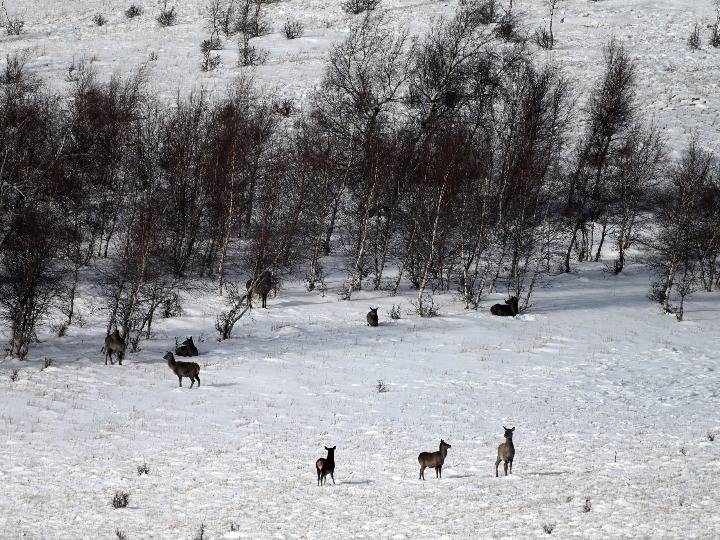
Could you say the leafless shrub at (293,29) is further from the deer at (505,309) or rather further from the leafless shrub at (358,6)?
the deer at (505,309)

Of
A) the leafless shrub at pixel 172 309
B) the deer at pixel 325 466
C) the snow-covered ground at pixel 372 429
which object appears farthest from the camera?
the leafless shrub at pixel 172 309

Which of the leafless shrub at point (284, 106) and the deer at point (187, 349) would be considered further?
the leafless shrub at point (284, 106)

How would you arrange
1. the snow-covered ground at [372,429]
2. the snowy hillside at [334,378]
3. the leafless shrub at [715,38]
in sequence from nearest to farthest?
the snow-covered ground at [372,429]
the snowy hillside at [334,378]
the leafless shrub at [715,38]

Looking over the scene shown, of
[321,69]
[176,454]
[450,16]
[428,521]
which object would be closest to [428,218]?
[176,454]

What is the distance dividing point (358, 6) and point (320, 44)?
999 centimetres

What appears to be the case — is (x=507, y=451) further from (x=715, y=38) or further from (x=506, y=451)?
(x=715, y=38)

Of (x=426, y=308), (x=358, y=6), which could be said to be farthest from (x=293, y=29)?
(x=426, y=308)

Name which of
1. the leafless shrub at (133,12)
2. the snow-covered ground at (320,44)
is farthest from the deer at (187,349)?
the leafless shrub at (133,12)

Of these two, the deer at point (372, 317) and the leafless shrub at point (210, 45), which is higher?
the leafless shrub at point (210, 45)

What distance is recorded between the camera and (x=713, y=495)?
39.9 ft

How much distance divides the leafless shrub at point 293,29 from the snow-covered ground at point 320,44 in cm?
67

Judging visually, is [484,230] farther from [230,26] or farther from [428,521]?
[230,26]

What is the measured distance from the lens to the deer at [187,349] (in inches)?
898

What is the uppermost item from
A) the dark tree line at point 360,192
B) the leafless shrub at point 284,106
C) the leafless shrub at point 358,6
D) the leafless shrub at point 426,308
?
the leafless shrub at point 358,6
